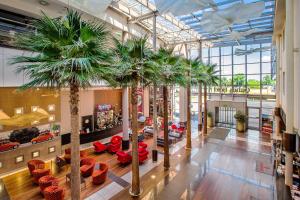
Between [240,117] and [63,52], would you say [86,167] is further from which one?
[240,117]

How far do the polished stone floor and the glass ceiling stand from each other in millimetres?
7211

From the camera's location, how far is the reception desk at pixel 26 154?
920cm

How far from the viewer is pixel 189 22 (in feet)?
44.9

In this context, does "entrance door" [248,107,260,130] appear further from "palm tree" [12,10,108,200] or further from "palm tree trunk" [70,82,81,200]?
"palm tree trunk" [70,82,81,200]

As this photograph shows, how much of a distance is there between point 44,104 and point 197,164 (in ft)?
31.4

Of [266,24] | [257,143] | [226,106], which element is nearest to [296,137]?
[257,143]

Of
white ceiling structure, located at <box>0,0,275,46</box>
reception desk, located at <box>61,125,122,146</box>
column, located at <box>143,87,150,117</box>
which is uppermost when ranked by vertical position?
white ceiling structure, located at <box>0,0,275,46</box>

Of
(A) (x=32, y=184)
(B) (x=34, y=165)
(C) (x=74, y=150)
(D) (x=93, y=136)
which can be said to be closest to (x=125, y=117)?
(D) (x=93, y=136)

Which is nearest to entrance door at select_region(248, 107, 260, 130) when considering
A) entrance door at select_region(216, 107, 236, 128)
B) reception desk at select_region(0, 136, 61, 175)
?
entrance door at select_region(216, 107, 236, 128)

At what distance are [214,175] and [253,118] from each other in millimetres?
12189

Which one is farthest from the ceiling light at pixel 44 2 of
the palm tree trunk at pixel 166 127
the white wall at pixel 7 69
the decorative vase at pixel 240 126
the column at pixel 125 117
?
the decorative vase at pixel 240 126

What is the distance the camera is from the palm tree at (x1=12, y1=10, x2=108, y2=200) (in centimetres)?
395

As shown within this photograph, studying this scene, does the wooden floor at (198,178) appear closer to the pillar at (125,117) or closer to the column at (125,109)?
the pillar at (125,117)

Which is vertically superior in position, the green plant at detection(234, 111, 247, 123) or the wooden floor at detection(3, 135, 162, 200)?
the green plant at detection(234, 111, 247, 123)
